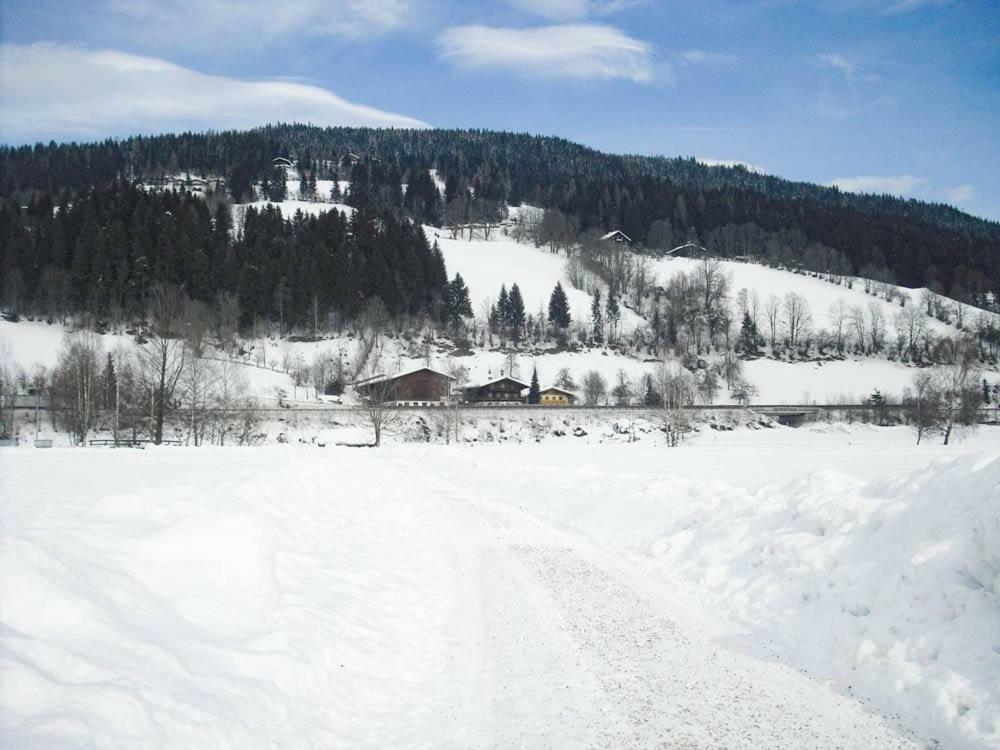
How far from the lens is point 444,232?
170875 millimetres

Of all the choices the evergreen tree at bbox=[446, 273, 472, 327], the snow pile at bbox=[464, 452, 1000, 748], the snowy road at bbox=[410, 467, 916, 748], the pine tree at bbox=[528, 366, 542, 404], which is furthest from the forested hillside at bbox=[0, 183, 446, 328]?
the snowy road at bbox=[410, 467, 916, 748]

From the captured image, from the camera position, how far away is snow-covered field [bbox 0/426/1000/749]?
5.12m

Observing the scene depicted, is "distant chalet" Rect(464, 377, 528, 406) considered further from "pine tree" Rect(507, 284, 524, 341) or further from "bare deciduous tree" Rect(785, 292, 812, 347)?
"bare deciduous tree" Rect(785, 292, 812, 347)

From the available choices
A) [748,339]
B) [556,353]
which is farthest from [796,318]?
[556,353]

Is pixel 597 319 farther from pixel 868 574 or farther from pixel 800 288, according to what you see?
pixel 868 574

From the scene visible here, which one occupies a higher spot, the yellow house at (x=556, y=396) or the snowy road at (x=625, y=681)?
the yellow house at (x=556, y=396)

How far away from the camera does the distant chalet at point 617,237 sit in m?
162

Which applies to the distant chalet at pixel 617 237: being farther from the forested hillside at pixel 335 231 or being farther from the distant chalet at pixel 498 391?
the distant chalet at pixel 498 391

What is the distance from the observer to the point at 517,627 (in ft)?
27.0

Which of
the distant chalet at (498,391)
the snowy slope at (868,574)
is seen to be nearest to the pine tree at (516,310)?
the distant chalet at (498,391)

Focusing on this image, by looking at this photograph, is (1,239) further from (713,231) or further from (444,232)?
(713,231)

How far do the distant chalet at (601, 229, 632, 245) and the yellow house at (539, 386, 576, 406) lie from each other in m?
80.5

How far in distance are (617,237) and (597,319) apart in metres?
61.3

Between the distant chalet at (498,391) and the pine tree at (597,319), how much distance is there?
97.6ft
